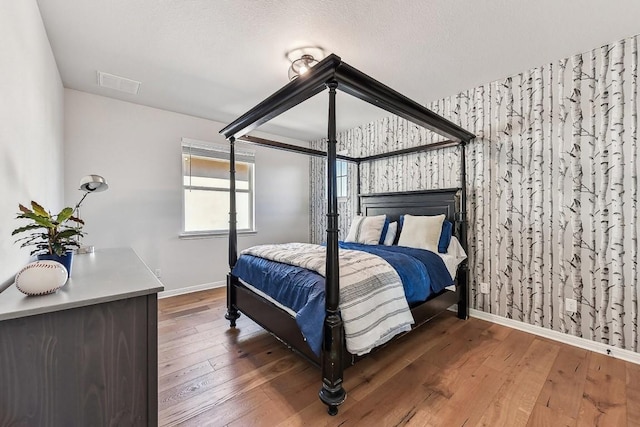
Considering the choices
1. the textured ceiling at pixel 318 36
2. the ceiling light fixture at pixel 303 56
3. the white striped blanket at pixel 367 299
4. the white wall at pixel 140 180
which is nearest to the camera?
the white striped blanket at pixel 367 299

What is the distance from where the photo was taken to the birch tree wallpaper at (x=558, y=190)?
2104mm

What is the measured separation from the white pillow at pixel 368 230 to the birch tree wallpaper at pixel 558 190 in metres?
0.86

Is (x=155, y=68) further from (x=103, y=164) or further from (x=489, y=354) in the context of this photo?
(x=489, y=354)

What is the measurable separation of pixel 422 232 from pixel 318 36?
2.07 metres

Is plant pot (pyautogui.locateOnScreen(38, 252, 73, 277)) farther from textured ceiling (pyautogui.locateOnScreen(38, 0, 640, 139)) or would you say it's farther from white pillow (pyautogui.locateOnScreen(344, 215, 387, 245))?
white pillow (pyautogui.locateOnScreen(344, 215, 387, 245))

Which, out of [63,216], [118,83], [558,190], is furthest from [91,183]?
[558,190]

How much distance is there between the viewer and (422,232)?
2867 millimetres

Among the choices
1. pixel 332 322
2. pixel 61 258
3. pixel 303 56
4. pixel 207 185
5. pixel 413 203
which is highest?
pixel 303 56

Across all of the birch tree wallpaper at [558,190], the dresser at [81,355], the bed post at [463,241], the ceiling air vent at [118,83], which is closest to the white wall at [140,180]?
the ceiling air vent at [118,83]

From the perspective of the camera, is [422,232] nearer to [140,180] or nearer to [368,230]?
[368,230]

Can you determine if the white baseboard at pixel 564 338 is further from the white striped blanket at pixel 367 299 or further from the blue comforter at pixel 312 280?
the white striped blanket at pixel 367 299

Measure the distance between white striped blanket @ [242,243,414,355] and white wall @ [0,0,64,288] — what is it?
1565 mm

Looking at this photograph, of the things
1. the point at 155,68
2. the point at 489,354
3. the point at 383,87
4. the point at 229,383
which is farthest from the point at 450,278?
the point at 155,68

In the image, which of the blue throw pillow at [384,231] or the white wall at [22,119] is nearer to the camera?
the white wall at [22,119]
